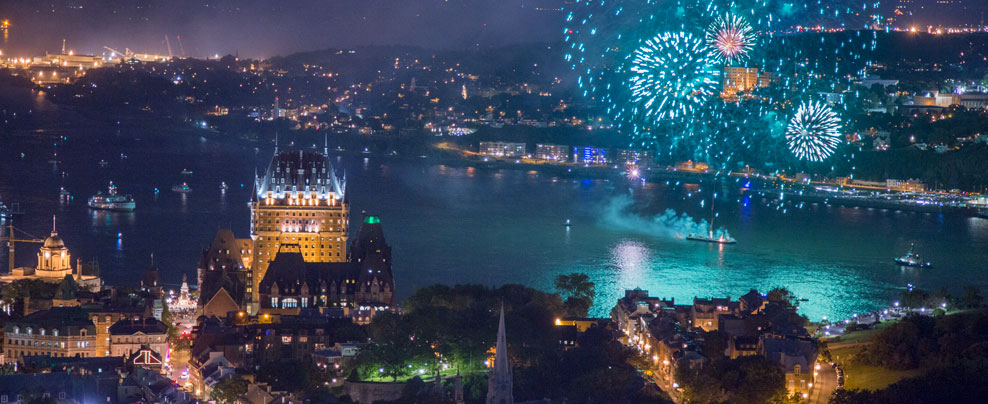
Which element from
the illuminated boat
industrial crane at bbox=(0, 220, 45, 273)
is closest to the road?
industrial crane at bbox=(0, 220, 45, 273)

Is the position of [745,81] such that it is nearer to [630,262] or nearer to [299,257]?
[630,262]

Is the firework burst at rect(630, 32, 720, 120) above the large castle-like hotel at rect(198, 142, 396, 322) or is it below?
above

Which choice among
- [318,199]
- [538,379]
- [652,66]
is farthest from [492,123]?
[538,379]

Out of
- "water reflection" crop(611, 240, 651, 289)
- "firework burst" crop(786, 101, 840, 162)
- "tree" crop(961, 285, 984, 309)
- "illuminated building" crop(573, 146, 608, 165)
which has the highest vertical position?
"firework burst" crop(786, 101, 840, 162)

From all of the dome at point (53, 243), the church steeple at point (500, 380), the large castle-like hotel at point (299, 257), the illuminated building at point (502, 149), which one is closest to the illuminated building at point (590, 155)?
the illuminated building at point (502, 149)

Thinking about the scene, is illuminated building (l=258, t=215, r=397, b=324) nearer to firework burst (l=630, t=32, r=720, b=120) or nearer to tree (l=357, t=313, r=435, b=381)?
tree (l=357, t=313, r=435, b=381)

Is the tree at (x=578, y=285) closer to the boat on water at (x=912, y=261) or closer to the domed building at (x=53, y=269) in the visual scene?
the domed building at (x=53, y=269)
